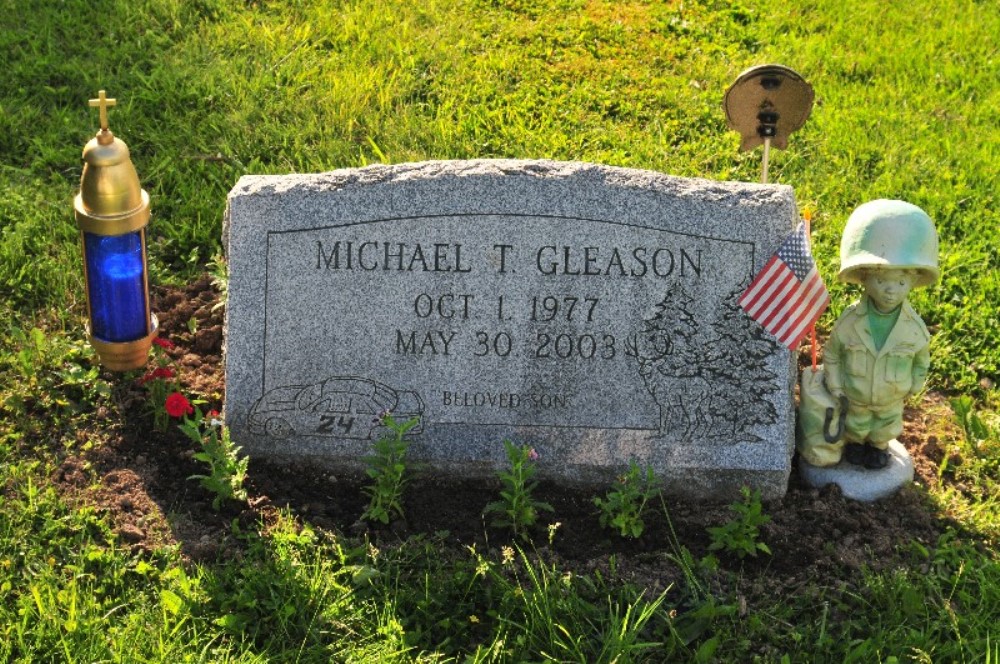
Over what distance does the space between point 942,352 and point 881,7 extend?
292 centimetres

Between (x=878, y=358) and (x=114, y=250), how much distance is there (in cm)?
268

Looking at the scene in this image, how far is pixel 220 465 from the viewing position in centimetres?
454

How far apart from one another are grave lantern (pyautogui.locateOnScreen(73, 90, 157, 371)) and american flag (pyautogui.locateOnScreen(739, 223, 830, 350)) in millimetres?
2153

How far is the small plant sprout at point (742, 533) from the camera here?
14.5 feet

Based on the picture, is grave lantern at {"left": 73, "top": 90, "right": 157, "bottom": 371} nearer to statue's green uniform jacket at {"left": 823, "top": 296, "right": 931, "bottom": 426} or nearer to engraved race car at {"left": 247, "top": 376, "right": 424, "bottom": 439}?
engraved race car at {"left": 247, "top": 376, "right": 424, "bottom": 439}

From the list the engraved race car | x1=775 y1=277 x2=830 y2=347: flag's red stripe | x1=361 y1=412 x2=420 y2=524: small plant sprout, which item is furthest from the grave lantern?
x1=775 y1=277 x2=830 y2=347: flag's red stripe

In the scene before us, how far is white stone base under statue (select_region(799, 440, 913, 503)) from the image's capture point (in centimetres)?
474

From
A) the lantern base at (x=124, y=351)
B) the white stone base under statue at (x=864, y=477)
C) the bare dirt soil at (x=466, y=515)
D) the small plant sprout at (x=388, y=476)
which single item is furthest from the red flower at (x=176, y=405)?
the white stone base under statue at (x=864, y=477)

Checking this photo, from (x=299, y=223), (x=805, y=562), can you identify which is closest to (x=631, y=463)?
(x=805, y=562)

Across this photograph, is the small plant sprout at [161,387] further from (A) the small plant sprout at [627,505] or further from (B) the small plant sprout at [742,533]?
(B) the small plant sprout at [742,533]

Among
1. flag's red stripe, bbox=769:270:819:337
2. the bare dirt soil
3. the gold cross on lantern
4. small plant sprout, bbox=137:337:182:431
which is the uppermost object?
the gold cross on lantern

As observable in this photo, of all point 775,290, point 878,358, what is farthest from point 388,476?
point 878,358

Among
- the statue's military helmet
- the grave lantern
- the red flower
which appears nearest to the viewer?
the statue's military helmet

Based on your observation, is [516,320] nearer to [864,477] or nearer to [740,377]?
[740,377]
